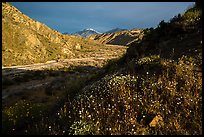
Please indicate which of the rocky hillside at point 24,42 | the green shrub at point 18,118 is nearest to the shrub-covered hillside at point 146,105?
the green shrub at point 18,118

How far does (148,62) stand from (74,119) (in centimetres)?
370

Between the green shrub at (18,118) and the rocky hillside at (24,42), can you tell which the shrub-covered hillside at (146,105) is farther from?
the rocky hillside at (24,42)

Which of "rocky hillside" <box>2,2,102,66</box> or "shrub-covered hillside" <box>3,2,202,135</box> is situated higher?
"rocky hillside" <box>2,2,102,66</box>

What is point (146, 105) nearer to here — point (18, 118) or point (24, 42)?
point (18, 118)

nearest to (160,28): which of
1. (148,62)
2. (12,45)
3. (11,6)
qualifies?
(148,62)

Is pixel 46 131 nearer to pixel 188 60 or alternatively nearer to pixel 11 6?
pixel 188 60

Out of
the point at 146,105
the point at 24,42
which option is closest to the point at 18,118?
the point at 146,105

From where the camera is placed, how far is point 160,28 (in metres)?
14.3

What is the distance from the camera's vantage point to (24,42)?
65.1 m

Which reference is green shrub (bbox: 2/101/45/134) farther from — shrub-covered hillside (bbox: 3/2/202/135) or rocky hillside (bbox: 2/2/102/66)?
rocky hillside (bbox: 2/2/102/66)

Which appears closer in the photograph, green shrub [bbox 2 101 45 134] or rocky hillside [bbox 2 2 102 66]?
green shrub [bbox 2 101 45 134]

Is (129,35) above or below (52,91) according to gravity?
above

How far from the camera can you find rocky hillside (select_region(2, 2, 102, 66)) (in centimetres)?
5916

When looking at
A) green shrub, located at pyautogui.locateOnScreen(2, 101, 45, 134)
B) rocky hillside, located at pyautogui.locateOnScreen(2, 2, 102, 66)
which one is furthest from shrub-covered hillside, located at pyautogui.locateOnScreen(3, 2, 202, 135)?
rocky hillside, located at pyautogui.locateOnScreen(2, 2, 102, 66)
